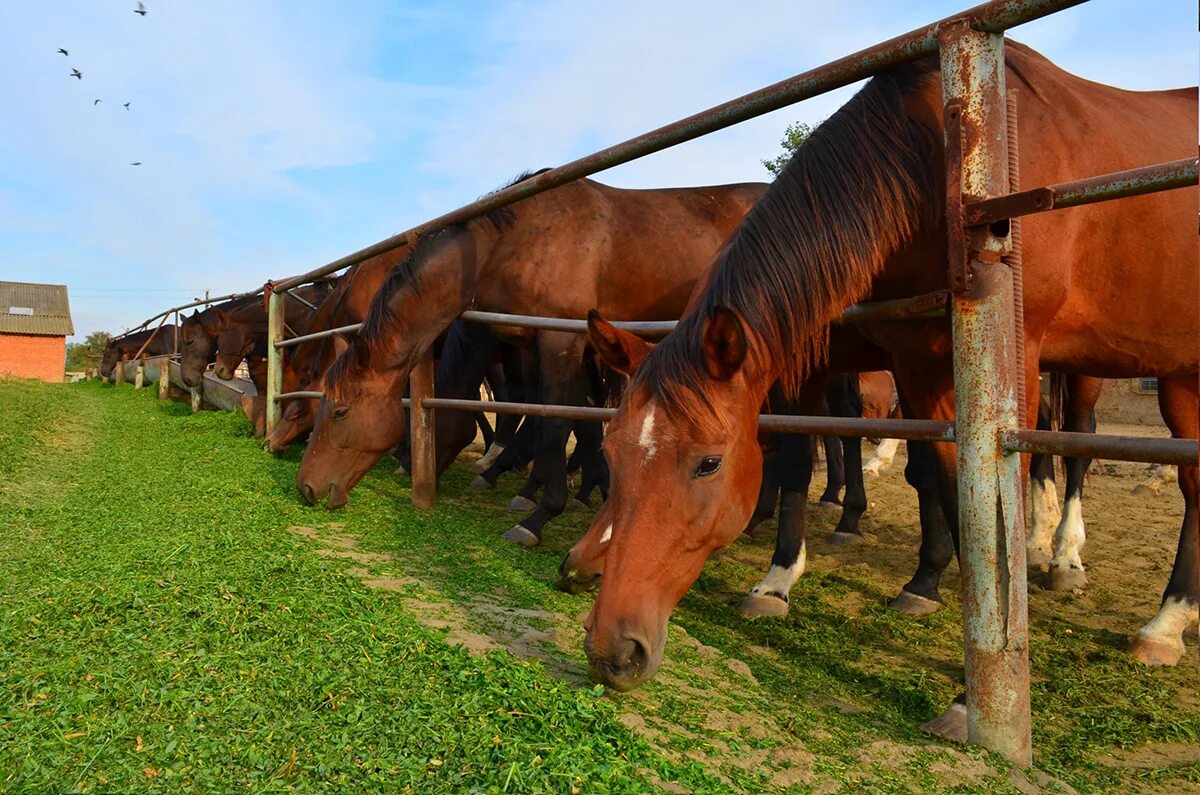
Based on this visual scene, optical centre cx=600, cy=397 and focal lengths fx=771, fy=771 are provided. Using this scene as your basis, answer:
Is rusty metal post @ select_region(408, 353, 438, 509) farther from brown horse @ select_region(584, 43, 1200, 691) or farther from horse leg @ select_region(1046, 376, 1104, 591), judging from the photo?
horse leg @ select_region(1046, 376, 1104, 591)

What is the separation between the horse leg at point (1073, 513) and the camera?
4234mm

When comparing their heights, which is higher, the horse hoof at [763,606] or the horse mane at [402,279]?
the horse mane at [402,279]

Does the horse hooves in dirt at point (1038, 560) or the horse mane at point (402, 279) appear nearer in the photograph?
the horse hooves in dirt at point (1038, 560)

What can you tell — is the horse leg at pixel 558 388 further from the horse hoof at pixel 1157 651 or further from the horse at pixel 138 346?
the horse at pixel 138 346

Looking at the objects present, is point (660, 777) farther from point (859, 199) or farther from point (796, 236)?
point (859, 199)

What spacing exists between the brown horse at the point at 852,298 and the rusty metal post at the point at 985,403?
1.08 ft

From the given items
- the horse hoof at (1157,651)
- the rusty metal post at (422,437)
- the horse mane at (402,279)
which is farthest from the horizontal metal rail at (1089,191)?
the rusty metal post at (422,437)

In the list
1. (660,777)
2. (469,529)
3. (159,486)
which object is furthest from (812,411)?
(159,486)

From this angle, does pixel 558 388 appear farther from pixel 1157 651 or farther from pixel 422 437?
pixel 1157 651

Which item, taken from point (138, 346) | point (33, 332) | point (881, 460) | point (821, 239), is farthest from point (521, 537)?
point (33, 332)

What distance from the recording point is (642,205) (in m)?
5.52

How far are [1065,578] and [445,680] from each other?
375 cm

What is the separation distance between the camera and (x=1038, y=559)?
4.71m

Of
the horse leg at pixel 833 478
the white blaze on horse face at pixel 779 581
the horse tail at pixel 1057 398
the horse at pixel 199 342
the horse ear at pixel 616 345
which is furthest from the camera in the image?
the horse at pixel 199 342
